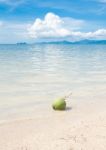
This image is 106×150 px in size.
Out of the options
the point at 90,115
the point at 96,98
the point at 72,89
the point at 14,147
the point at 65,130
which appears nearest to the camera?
the point at 14,147

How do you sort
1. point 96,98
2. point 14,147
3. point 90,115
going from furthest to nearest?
point 96,98 < point 90,115 < point 14,147

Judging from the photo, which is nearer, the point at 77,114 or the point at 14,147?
the point at 14,147

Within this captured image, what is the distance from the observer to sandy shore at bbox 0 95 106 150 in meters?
5.73

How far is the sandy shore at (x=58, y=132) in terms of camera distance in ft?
18.8

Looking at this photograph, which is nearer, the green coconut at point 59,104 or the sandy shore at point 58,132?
the sandy shore at point 58,132

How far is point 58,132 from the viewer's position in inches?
259

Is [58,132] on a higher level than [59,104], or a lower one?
lower

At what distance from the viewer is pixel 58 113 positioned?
28.2 ft

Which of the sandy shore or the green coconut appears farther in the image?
the green coconut

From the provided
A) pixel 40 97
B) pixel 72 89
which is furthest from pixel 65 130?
pixel 72 89

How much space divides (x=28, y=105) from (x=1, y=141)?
3443 millimetres

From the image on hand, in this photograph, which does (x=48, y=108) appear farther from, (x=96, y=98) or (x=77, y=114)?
(x=96, y=98)

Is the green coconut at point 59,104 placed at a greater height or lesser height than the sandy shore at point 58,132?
greater

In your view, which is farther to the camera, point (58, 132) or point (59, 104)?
point (59, 104)
